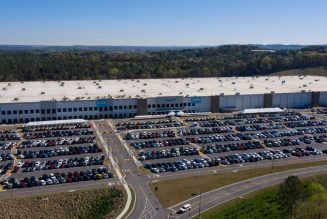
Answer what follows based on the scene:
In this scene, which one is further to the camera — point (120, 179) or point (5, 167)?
point (5, 167)

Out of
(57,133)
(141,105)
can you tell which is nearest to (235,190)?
(57,133)

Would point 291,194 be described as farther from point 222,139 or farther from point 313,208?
point 222,139

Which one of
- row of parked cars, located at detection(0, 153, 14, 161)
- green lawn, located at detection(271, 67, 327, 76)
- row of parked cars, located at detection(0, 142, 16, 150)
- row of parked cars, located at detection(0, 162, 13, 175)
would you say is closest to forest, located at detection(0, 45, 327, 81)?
green lawn, located at detection(271, 67, 327, 76)

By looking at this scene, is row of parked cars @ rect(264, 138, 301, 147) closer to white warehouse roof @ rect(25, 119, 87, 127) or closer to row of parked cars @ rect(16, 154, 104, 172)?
row of parked cars @ rect(16, 154, 104, 172)

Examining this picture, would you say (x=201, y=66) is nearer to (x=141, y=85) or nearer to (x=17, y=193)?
(x=141, y=85)

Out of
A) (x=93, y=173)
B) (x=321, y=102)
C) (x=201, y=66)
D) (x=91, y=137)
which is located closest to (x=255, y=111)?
(x=321, y=102)

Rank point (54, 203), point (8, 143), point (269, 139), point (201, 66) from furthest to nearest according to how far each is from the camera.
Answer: point (201, 66) < point (269, 139) < point (8, 143) < point (54, 203)
